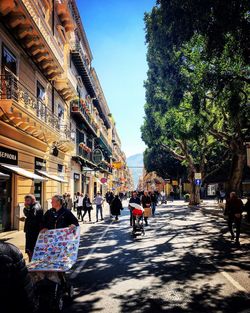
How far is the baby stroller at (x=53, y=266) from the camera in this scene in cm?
451

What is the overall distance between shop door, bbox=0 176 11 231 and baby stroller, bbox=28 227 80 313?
889 cm

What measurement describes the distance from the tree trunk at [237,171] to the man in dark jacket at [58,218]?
16.4 m

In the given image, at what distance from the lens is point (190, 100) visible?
17.7 metres

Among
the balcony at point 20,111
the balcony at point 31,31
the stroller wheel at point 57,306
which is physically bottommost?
the stroller wheel at point 57,306

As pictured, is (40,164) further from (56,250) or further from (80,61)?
(80,61)

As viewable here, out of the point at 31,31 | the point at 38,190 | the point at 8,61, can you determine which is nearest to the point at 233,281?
the point at 8,61

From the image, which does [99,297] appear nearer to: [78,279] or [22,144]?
[78,279]

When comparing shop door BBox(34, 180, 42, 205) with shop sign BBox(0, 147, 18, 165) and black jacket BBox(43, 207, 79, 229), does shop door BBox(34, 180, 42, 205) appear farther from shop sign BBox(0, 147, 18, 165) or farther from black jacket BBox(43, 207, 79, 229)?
black jacket BBox(43, 207, 79, 229)

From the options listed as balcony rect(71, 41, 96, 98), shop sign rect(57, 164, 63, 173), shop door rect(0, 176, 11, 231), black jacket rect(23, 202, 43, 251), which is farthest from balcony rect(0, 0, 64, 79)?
balcony rect(71, 41, 96, 98)

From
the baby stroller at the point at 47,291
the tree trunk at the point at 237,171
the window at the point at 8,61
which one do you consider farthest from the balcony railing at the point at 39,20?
the tree trunk at the point at 237,171

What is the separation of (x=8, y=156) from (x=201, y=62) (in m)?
10.0

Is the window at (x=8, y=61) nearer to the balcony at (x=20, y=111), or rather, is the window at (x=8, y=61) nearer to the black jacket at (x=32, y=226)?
the balcony at (x=20, y=111)

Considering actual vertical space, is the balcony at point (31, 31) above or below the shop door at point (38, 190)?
above

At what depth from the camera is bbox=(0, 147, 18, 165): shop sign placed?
12666mm
